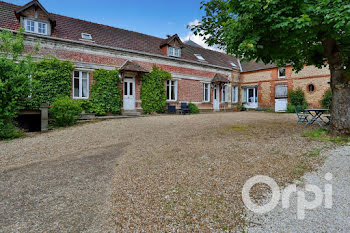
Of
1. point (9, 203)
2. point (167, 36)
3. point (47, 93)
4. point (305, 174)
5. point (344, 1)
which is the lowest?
point (9, 203)

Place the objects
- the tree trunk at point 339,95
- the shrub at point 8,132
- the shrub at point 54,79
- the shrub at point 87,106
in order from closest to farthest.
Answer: the tree trunk at point 339,95
the shrub at point 8,132
the shrub at point 54,79
the shrub at point 87,106

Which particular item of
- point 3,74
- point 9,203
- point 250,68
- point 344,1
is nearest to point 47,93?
point 3,74

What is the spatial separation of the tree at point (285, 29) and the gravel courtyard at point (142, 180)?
211cm

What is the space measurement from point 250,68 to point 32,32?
20.2 metres

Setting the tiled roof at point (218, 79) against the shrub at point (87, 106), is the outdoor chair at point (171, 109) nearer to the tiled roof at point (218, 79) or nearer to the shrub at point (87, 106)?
the tiled roof at point (218, 79)

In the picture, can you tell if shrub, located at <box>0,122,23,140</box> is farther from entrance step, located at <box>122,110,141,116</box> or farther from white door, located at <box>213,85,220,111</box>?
white door, located at <box>213,85,220,111</box>

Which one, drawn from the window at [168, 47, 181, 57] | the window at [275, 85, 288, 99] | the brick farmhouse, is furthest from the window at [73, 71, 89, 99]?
the window at [275, 85, 288, 99]

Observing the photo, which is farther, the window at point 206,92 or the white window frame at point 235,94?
the white window frame at point 235,94

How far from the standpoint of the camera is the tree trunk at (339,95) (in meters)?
5.81

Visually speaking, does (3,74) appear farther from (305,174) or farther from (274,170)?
(305,174)

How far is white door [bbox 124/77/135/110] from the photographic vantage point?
1385 cm

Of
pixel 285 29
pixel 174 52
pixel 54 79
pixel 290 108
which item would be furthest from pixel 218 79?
pixel 285 29

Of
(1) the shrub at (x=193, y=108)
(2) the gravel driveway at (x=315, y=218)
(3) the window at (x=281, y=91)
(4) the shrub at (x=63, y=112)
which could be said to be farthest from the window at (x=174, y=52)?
(2) the gravel driveway at (x=315, y=218)

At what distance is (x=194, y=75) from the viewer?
17500mm
